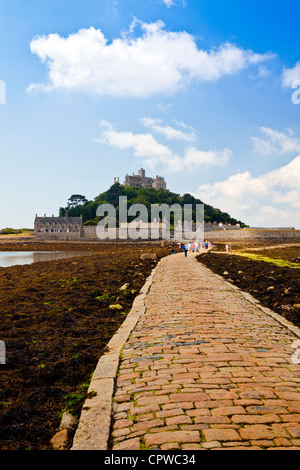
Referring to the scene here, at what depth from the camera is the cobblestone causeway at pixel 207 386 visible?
10.0 feet

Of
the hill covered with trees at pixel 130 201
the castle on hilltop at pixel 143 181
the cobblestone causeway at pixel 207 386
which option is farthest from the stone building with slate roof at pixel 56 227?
the cobblestone causeway at pixel 207 386

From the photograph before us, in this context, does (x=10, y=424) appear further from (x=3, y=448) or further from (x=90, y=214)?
(x=90, y=214)

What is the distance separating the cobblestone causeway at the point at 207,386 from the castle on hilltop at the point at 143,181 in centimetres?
14092

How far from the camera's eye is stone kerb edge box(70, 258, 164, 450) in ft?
10.1

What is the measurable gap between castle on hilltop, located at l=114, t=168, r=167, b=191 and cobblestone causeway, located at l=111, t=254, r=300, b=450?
462 feet

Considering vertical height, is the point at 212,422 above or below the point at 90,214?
below

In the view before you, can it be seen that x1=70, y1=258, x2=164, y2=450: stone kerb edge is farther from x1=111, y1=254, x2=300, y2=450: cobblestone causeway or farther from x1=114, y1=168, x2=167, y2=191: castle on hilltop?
x1=114, y1=168, x2=167, y2=191: castle on hilltop

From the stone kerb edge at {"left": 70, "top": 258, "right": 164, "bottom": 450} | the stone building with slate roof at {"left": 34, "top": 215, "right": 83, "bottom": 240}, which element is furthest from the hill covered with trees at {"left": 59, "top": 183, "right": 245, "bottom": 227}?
the stone kerb edge at {"left": 70, "top": 258, "right": 164, "bottom": 450}

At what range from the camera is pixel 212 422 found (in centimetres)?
327

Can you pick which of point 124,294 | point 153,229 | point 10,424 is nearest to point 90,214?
point 153,229

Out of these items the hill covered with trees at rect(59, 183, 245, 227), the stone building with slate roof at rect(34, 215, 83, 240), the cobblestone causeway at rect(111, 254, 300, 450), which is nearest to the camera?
the cobblestone causeway at rect(111, 254, 300, 450)

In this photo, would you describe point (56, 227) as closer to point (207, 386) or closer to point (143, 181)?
point (143, 181)

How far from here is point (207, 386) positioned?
159 inches
